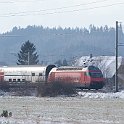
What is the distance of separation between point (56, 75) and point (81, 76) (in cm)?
285

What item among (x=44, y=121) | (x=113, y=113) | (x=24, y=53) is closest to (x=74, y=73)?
(x=113, y=113)

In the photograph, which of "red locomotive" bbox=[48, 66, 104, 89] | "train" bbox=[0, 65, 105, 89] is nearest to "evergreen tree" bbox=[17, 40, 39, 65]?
"train" bbox=[0, 65, 105, 89]

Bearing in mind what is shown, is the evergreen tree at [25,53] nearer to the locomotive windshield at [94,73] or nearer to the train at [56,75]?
the train at [56,75]

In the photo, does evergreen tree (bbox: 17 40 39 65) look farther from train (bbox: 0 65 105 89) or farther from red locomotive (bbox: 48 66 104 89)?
red locomotive (bbox: 48 66 104 89)

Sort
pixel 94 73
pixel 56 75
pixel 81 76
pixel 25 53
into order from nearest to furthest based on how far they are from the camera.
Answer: pixel 81 76
pixel 56 75
pixel 94 73
pixel 25 53

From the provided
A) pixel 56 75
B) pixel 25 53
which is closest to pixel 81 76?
pixel 56 75

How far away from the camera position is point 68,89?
2189 inches

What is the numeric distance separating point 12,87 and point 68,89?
11.1 m

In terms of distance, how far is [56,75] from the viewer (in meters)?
64.2

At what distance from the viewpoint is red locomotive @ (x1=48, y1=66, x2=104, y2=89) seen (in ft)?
207

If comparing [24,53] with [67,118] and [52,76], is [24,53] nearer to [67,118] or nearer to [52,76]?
[52,76]

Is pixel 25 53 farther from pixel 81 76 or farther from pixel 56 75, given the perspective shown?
pixel 81 76

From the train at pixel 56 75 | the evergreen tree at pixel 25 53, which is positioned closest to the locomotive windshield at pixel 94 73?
the train at pixel 56 75

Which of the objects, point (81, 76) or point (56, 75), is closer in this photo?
point (81, 76)
